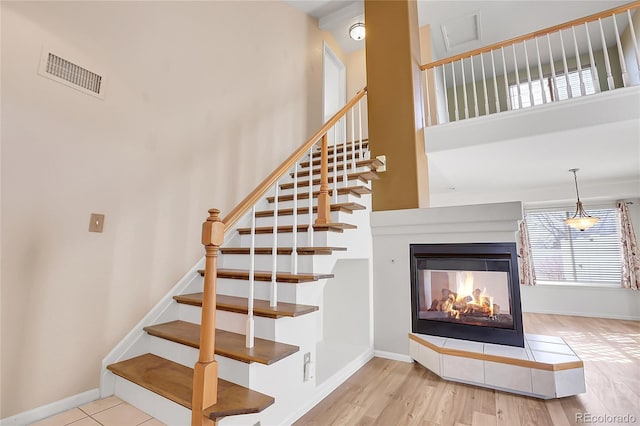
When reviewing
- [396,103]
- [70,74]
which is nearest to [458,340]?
[396,103]

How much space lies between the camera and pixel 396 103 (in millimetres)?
3498

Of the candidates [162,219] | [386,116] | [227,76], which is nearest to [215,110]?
[227,76]

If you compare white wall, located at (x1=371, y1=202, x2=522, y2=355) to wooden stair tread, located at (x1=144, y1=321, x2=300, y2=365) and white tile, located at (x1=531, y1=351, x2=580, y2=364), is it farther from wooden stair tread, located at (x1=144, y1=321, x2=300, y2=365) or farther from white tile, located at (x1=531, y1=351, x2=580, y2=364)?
wooden stair tread, located at (x1=144, y1=321, x2=300, y2=365)

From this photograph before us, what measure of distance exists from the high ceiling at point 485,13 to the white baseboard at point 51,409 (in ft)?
16.4

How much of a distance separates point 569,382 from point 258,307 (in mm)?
2252

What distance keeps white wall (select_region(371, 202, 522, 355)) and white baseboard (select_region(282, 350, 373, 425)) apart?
0.31 m

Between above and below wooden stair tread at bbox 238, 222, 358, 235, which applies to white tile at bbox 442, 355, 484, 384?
below

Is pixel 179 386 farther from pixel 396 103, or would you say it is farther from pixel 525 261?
pixel 525 261

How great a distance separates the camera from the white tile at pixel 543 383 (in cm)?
205

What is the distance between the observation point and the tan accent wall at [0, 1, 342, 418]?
1.66m

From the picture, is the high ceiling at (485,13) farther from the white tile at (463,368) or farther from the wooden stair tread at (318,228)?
the white tile at (463,368)

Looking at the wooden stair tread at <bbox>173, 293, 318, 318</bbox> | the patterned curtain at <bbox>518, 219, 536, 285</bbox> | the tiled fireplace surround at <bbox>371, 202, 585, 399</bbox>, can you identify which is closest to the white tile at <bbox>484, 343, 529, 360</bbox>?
the tiled fireplace surround at <bbox>371, 202, 585, 399</bbox>

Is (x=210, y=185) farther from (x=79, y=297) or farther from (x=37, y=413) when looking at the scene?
(x=37, y=413)

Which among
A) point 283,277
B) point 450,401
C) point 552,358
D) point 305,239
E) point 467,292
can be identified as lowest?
point 450,401
